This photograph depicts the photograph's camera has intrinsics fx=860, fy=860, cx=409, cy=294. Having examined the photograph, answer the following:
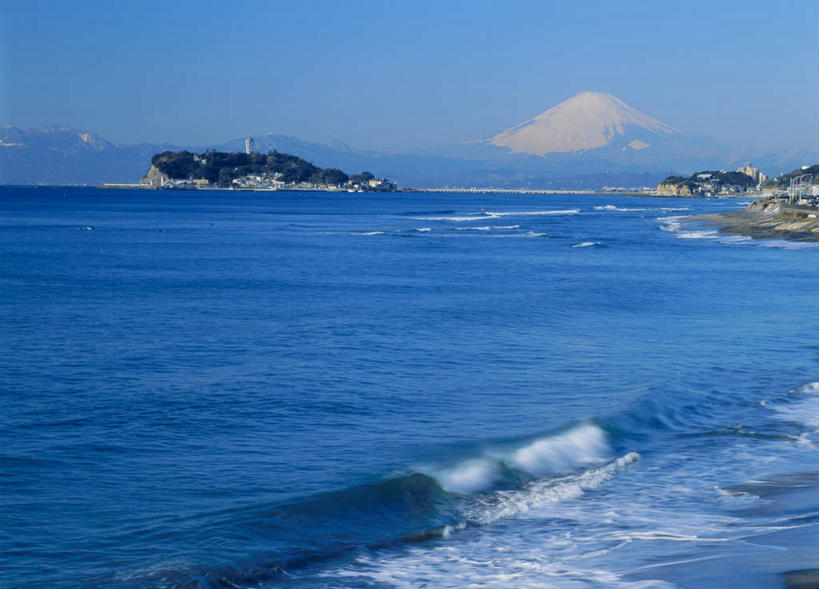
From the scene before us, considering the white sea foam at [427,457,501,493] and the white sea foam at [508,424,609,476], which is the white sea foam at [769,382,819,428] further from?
the white sea foam at [427,457,501,493]

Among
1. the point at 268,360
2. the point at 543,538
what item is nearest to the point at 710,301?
the point at 268,360

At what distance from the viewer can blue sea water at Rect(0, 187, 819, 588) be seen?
8070mm

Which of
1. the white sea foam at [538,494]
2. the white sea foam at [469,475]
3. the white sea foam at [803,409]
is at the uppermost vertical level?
the white sea foam at [803,409]

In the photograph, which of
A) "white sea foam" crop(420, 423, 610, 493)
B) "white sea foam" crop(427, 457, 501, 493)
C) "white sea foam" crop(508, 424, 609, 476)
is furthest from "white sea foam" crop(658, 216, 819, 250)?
"white sea foam" crop(427, 457, 501, 493)

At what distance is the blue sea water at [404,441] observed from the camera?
318 inches

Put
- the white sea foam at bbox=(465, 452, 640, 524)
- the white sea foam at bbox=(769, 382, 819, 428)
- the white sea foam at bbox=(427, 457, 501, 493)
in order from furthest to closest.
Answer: the white sea foam at bbox=(769, 382, 819, 428)
the white sea foam at bbox=(427, 457, 501, 493)
the white sea foam at bbox=(465, 452, 640, 524)

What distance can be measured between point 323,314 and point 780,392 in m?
13.2

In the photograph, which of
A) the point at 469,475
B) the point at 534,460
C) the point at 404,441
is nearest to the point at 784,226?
the point at 534,460

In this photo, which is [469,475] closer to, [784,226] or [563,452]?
[563,452]

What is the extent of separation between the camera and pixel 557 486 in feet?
34.1

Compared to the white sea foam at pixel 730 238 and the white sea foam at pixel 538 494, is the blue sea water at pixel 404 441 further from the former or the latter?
the white sea foam at pixel 730 238

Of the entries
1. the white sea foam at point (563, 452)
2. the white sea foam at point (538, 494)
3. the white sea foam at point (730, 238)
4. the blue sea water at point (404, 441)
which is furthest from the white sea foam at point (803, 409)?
the white sea foam at point (730, 238)

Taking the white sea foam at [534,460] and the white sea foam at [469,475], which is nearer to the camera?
the white sea foam at [469,475]

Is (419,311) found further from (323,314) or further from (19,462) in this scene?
(19,462)
